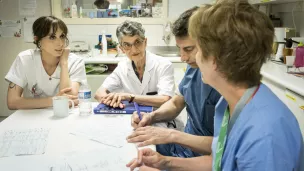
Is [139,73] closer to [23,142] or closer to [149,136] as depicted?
[149,136]

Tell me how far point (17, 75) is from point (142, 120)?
3.07 feet

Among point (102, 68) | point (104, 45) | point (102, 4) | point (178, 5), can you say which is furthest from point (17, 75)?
point (178, 5)

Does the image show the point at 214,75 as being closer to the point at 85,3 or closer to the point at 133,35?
the point at 133,35

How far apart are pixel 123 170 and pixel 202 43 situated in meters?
0.51

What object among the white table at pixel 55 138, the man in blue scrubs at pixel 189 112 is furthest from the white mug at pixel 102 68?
the man in blue scrubs at pixel 189 112

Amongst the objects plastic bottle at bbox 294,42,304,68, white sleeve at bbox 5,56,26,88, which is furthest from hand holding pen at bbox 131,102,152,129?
plastic bottle at bbox 294,42,304,68

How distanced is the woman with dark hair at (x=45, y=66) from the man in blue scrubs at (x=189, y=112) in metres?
0.64

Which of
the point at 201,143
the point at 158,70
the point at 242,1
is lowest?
the point at 201,143

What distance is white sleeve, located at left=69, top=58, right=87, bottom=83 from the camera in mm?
2066

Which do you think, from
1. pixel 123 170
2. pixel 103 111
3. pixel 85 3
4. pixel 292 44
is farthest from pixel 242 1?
pixel 85 3

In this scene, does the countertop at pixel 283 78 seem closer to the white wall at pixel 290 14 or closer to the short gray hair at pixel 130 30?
the white wall at pixel 290 14

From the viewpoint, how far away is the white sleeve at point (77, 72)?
2.07 metres

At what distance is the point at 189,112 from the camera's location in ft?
5.41

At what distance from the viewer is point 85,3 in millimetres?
3939
